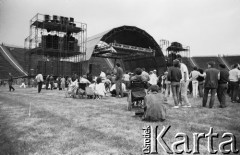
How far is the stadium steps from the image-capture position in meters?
36.3

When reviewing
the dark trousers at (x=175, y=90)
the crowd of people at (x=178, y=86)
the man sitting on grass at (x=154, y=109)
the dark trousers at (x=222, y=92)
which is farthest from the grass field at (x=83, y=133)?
the dark trousers at (x=222, y=92)

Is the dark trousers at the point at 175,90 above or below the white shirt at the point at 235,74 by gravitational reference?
below

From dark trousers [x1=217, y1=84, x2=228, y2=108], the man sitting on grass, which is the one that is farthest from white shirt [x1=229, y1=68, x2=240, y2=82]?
the man sitting on grass

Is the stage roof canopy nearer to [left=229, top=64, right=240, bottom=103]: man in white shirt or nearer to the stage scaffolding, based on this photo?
the stage scaffolding

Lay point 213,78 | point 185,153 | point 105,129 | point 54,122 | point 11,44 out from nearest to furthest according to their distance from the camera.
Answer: point 185,153 → point 105,129 → point 54,122 → point 213,78 → point 11,44

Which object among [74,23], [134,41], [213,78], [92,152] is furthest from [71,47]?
[92,152]

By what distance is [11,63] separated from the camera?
38250 mm

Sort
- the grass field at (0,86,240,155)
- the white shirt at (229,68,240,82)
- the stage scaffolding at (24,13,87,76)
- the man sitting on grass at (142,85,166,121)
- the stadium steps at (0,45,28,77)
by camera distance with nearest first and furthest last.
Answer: the grass field at (0,86,240,155)
the man sitting on grass at (142,85,166,121)
the white shirt at (229,68,240,82)
the stage scaffolding at (24,13,87,76)
the stadium steps at (0,45,28,77)

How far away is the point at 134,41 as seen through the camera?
32.7 meters

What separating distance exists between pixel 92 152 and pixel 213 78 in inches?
258

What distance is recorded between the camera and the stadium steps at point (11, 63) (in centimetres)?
3633

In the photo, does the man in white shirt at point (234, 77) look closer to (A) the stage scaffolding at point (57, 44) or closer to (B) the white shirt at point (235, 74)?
(B) the white shirt at point (235, 74)

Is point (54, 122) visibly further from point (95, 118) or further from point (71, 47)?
point (71, 47)

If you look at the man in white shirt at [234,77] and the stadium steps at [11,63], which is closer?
the man in white shirt at [234,77]
